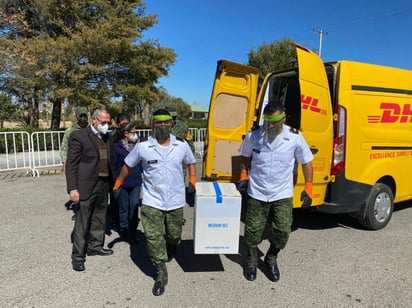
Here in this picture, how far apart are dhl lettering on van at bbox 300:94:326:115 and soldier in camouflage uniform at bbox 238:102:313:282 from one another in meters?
0.64

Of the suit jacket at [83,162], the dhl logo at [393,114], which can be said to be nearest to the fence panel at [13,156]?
the suit jacket at [83,162]

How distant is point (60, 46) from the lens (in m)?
13.7

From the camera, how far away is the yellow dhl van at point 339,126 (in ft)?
13.2

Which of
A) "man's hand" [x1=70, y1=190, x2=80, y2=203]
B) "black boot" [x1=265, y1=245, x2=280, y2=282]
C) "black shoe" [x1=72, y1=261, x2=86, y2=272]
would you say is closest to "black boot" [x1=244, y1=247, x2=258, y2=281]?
"black boot" [x1=265, y1=245, x2=280, y2=282]

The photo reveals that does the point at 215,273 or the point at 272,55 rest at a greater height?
the point at 272,55

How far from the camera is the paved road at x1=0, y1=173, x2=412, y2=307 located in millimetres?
2994

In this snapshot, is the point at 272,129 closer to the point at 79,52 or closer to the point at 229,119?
the point at 229,119

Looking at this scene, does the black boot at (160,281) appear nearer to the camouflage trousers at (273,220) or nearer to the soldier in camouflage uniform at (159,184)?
the soldier in camouflage uniform at (159,184)

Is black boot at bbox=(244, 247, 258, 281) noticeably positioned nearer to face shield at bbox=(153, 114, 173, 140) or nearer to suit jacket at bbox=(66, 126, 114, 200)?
face shield at bbox=(153, 114, 173, 140)

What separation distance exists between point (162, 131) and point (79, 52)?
12.6 metres

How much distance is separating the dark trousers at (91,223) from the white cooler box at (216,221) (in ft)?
3.90

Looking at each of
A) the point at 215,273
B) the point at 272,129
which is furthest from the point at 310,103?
the point at 215,273

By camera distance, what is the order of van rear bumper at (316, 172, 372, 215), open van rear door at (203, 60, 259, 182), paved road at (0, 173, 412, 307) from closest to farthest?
paved road at (0, 173, 412, 307) < van rear bumper at (316, 172, 372, 215) < open van rear door at (203, 60, 259, 182)

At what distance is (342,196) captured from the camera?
13.9ft
